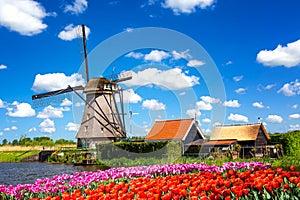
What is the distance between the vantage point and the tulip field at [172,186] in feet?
13.8

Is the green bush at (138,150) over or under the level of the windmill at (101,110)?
under

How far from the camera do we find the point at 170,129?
84.6 ft

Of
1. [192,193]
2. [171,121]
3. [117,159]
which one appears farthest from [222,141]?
[192,193]

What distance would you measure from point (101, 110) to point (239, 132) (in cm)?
1139

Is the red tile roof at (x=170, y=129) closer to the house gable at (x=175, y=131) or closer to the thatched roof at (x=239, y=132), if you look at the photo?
the house gable at (x=175, y=131)

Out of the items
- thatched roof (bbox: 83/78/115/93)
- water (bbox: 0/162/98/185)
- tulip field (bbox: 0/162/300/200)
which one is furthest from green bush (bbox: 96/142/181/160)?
tulip field (bbox: 0/162/300/200)

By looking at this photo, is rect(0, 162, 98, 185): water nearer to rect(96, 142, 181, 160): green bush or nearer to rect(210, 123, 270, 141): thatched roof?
rect(96, 142, 181, 160): green bush

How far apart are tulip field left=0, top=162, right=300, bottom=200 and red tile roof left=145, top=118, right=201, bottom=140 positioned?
607 inches

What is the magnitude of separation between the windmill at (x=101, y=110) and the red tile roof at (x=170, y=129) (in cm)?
375

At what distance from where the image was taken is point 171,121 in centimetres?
2653

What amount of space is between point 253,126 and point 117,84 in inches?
463

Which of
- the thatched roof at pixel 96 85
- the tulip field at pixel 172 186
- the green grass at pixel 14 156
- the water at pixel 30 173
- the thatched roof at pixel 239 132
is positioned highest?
the thatched roof at pixel 96 85

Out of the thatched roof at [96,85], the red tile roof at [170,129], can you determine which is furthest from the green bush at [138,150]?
the thatched roof at [96,85]

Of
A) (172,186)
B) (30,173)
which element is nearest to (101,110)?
(30,173)
